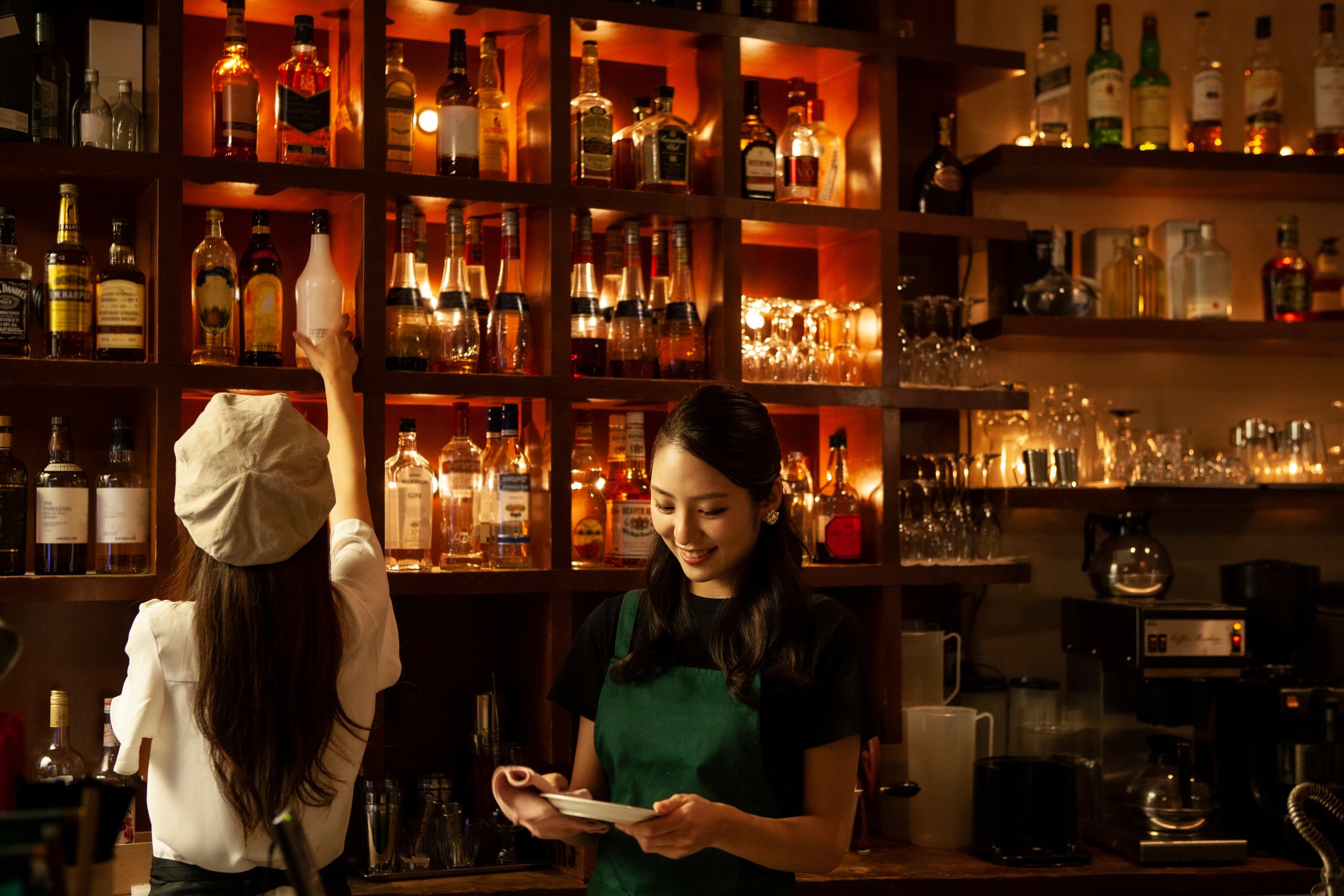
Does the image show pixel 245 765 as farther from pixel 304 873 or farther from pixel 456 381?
pixel 456 381

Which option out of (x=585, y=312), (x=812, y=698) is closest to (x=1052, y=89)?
(x=585, y=312)

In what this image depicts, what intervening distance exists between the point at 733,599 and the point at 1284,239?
2178mm

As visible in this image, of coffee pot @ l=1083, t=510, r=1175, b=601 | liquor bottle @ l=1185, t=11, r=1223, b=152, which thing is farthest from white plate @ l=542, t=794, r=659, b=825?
liquor bottle @ l=1185, t=11, r=1223, b=152

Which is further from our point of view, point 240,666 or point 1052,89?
point 1052,89

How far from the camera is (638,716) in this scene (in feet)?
5.57

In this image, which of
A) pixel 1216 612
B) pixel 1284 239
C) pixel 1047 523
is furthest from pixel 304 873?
pixel 1284 239

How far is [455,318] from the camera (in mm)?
2521

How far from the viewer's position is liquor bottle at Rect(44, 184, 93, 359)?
2273 mm

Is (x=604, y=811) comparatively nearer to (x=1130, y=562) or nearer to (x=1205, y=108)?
(x=1130, y=562)

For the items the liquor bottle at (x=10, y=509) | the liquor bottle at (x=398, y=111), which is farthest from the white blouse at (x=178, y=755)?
the liquor bottle at (x=398, y=111)

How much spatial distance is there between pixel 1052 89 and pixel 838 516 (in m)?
1.19

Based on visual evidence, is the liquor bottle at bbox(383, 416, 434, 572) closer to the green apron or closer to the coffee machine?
the green apron

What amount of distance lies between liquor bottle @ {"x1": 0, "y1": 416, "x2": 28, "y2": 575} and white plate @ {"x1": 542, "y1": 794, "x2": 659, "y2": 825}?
1.36m

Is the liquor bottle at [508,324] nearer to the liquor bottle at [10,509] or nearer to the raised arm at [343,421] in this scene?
the raised arm at [343,421]
